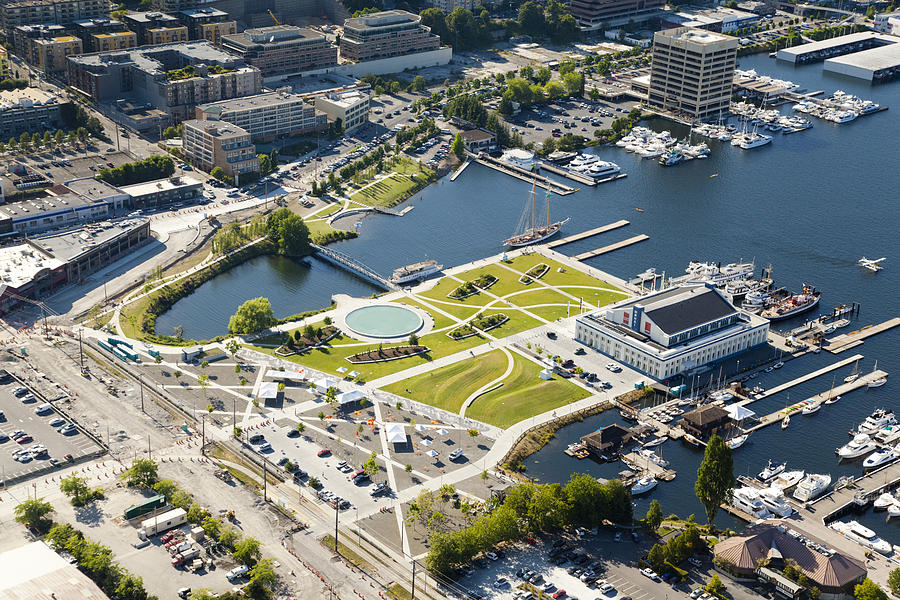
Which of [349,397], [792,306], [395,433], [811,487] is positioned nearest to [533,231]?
[792,306]

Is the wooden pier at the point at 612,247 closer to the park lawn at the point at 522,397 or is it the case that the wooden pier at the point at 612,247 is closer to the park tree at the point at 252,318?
the park lawn at the point at 522,397

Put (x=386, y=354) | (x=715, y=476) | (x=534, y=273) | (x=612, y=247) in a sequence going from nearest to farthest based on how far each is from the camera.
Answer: (x=715, y=476) < (x=386, y=354) < (x=534, y=273) < (x=612, y=247)

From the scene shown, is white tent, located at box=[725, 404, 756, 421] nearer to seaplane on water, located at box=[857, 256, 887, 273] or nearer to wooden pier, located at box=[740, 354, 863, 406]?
wooden pier, located at box=[740, 354, 863, 406]

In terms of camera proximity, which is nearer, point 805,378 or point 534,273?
point 805,378

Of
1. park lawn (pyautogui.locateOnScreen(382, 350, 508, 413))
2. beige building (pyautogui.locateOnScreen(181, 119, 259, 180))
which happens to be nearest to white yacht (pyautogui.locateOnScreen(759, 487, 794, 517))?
park lawn (pyautogui.locateOnScreen(382, 350, 508, 413))

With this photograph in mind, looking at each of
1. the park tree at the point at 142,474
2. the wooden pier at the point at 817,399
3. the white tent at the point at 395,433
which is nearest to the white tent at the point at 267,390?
the white tent at the point at 395,433

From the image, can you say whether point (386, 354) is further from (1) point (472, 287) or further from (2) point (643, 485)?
(2) point (643, 485)
